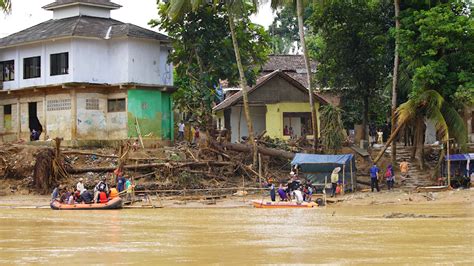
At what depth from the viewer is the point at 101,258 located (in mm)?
17156

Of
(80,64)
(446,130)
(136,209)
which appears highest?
(80,64)

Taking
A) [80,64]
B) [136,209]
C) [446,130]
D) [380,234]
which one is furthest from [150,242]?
[80,64]

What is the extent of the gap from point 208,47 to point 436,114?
1178 centimetres

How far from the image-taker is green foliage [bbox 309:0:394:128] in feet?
133

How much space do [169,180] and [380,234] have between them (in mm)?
16379

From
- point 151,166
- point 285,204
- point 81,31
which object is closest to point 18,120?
point 81,31

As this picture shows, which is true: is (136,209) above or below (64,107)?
below

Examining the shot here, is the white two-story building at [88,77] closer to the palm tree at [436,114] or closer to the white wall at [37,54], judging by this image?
the white wall at [37,54]

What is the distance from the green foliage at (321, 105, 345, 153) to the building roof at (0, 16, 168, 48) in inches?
395

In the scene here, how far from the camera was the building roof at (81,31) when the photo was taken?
135ft

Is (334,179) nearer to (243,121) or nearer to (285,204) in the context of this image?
(285,204)

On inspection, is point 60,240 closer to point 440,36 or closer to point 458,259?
point 458,259

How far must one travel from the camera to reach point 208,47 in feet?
136

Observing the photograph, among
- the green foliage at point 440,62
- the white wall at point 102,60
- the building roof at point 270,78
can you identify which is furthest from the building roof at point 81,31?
the green foliage at point 440,62
